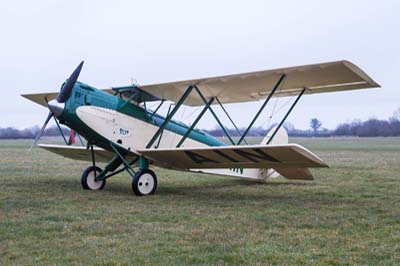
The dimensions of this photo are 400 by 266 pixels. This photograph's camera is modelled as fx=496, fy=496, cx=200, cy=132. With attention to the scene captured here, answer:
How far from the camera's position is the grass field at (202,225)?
15.6 feet

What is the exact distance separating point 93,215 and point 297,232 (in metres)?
3.00

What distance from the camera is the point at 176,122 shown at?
1136 cm

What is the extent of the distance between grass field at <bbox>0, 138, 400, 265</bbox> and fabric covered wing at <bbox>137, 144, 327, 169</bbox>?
2.11 ft

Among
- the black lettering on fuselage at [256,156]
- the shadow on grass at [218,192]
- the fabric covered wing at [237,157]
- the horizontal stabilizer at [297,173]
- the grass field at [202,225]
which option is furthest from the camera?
the horizontal stabilizer at [297,173]

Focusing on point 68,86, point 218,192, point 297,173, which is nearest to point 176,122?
point 218,192

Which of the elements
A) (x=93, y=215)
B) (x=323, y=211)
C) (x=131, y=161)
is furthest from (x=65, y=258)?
(x=131, y=161)

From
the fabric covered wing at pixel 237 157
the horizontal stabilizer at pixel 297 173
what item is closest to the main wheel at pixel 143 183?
the fabric covered wing at pixel 237 157

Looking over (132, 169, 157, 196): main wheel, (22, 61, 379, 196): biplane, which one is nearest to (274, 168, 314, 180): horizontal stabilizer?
(22, 61, 379, 196): biplane

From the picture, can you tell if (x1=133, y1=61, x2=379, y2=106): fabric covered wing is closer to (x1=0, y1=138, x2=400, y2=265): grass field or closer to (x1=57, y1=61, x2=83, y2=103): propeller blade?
(x1=57, y1=61, x2=83, y2=103): propeller blade

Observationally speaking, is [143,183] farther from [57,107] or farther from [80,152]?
[80,152]

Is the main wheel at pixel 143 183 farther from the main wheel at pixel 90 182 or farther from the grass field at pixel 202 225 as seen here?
the main wheel at pixel 90 182

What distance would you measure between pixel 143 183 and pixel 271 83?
10.9ft

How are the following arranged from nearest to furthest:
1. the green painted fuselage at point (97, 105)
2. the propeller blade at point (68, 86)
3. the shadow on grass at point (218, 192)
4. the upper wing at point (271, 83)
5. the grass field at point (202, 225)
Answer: the grass field at point (202, 225)
the upper wing at point (271, 83)
the shadow on grass at point (218, 192)
the propeller blade at point (68, 86)
the green painted fuselage at point (97, 105)

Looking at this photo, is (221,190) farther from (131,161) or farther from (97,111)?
(97,111)
